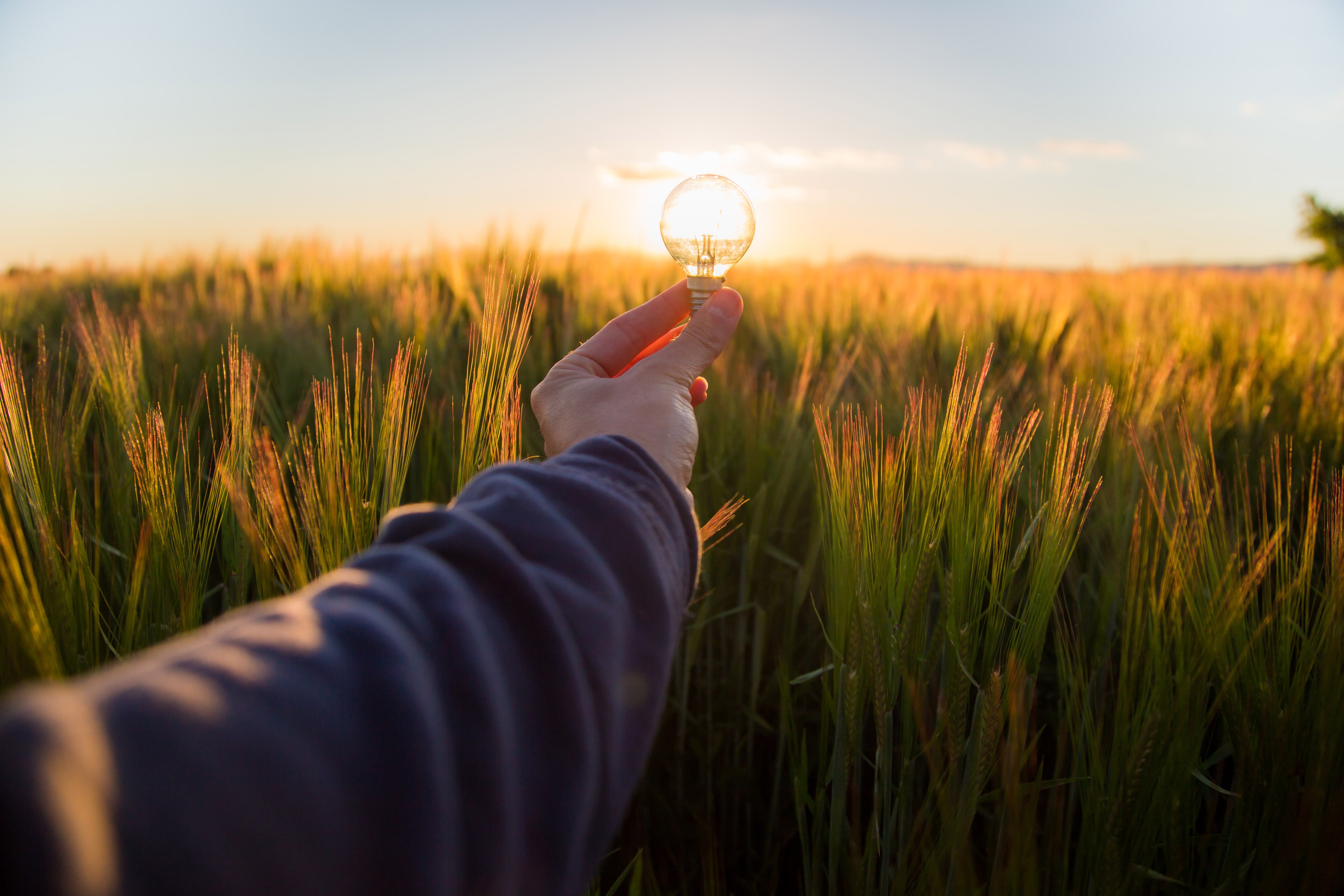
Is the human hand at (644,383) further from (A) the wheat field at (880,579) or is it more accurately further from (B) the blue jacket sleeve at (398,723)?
(B) the blue jacket sleeve at (398,723)

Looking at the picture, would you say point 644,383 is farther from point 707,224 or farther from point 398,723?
point 398,723

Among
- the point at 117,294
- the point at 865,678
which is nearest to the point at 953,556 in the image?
the point at 865,678

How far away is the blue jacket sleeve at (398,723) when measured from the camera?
0.25m

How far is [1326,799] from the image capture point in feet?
2.38

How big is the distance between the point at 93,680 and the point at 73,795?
59mm

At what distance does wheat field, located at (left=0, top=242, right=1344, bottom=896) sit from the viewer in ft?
2.39

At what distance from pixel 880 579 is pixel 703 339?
33 centimetres

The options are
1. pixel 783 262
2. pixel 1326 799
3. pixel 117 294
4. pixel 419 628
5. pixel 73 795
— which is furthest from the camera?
pixel 783 262

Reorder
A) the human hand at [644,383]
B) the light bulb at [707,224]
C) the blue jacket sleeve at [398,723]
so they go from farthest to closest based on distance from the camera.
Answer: the light bulb at [707,224] < the human hand at [644,383] < the blue jacket sleeve at [398,723]

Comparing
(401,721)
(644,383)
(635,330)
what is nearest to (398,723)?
(401,721)

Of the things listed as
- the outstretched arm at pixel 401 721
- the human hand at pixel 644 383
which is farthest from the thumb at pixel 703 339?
the outstretched arm at pixel 401 721

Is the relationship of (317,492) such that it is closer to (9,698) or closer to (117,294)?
(9,698)

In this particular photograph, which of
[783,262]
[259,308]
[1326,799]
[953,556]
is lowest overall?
[1326,799]

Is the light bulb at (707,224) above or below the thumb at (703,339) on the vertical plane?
above
